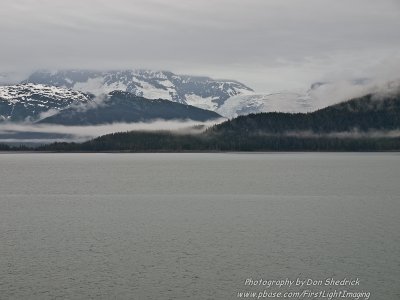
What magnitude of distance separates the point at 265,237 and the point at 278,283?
23.0m

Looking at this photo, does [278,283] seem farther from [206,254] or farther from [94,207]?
[94,207]

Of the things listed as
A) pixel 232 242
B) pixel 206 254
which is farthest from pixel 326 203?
pixel 206 254

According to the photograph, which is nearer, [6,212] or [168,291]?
[168,291]

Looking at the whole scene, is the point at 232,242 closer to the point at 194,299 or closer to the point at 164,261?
the point at 164,261

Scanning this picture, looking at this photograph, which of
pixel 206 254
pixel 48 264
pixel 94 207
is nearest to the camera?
pixel 48 264

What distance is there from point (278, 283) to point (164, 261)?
13910 mm

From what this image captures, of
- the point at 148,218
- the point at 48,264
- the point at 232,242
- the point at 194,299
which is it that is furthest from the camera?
the point at 148,218

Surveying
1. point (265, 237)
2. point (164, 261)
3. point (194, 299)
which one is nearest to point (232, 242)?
point (265, 237)

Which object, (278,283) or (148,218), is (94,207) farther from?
(278,283)

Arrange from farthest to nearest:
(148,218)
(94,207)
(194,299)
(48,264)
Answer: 1. (94,207)
2. (148,218)
3. (48,264)
4. (194,299)

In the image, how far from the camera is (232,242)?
70.6 m

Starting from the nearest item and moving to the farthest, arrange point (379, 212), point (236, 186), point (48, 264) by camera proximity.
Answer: point (48, 264)
point (379, 212)
point (236, 186)

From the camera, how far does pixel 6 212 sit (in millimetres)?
102750

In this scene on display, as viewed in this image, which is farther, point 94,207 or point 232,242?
point 94,207
